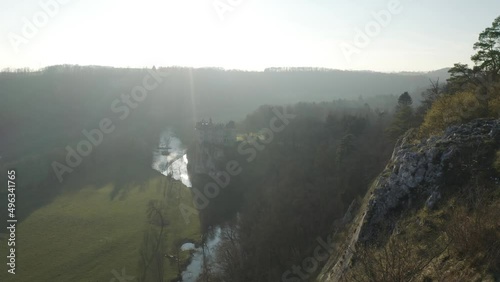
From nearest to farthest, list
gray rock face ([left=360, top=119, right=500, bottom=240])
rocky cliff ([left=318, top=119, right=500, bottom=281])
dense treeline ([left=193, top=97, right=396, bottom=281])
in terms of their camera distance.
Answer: rocky cliff ([left=318, top=119, right=500, bottom=281]) < gray rock face ([left=360, top=119, right=500, bottom=240]) < dense treeline ([left=193, top=97, right=396, bottom=281])

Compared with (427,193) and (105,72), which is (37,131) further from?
(427,193)

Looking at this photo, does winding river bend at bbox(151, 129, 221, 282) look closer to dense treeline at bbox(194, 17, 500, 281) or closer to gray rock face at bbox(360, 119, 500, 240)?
dense treeline at bbox(194, 17, 500, 281)

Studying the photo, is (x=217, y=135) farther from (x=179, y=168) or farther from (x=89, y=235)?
(x=89, y=235)

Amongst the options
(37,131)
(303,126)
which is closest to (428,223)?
(303,126)

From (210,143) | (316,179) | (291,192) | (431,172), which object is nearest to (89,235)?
(291,192)

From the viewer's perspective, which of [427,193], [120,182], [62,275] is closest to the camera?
[427,193]

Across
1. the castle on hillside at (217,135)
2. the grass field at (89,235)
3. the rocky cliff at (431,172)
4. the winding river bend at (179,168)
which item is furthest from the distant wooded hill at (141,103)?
the rocky cliff at (431,172)

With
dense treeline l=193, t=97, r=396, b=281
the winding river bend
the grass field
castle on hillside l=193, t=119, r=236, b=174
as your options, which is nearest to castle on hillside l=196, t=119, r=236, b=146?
castle on hillside l=193, t=119, r=236, b=174

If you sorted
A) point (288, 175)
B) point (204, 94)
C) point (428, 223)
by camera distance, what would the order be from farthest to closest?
point (204, 94), point (288, 175), point (428, 223)
